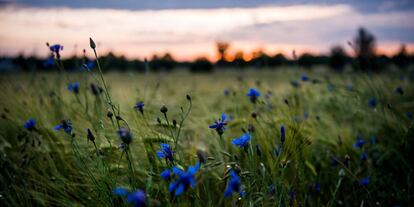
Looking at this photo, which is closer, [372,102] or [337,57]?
[372,102]

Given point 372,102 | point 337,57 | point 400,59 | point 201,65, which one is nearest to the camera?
point 372,102

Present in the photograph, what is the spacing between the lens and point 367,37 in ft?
109

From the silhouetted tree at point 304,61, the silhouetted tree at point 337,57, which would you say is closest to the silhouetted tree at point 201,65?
the silhouetted tree at point 337,57

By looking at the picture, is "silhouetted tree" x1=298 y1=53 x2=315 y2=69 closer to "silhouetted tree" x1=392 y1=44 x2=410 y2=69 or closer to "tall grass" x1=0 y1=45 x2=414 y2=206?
"tall grass" x1=0 y1=45 x2=414 y2=206

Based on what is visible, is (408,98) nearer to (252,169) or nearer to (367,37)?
(252,169)

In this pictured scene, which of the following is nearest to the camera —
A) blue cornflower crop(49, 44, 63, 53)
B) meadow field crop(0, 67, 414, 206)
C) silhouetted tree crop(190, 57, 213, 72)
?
meadow field crop(0, 67, 414, 206)

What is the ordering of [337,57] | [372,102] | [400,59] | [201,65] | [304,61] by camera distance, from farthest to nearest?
[201,65]
[337,57]
[400,59]
[304,61]
[372,102]

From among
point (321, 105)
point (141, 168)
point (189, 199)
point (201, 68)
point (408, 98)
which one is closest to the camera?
point (189, 199)

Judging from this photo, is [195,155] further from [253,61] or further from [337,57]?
[337,57]

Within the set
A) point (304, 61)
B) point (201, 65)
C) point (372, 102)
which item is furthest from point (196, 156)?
point (201, 65)

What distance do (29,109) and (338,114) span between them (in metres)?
3.03

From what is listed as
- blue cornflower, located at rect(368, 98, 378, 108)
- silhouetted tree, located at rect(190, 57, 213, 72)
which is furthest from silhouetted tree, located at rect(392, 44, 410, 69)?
silhouetted tree, located at rect(190, 57, 213, 72)

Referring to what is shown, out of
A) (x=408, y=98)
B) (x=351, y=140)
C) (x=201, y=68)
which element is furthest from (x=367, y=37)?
(x=351, y=140)

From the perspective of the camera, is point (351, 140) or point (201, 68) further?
point (201, 68)
